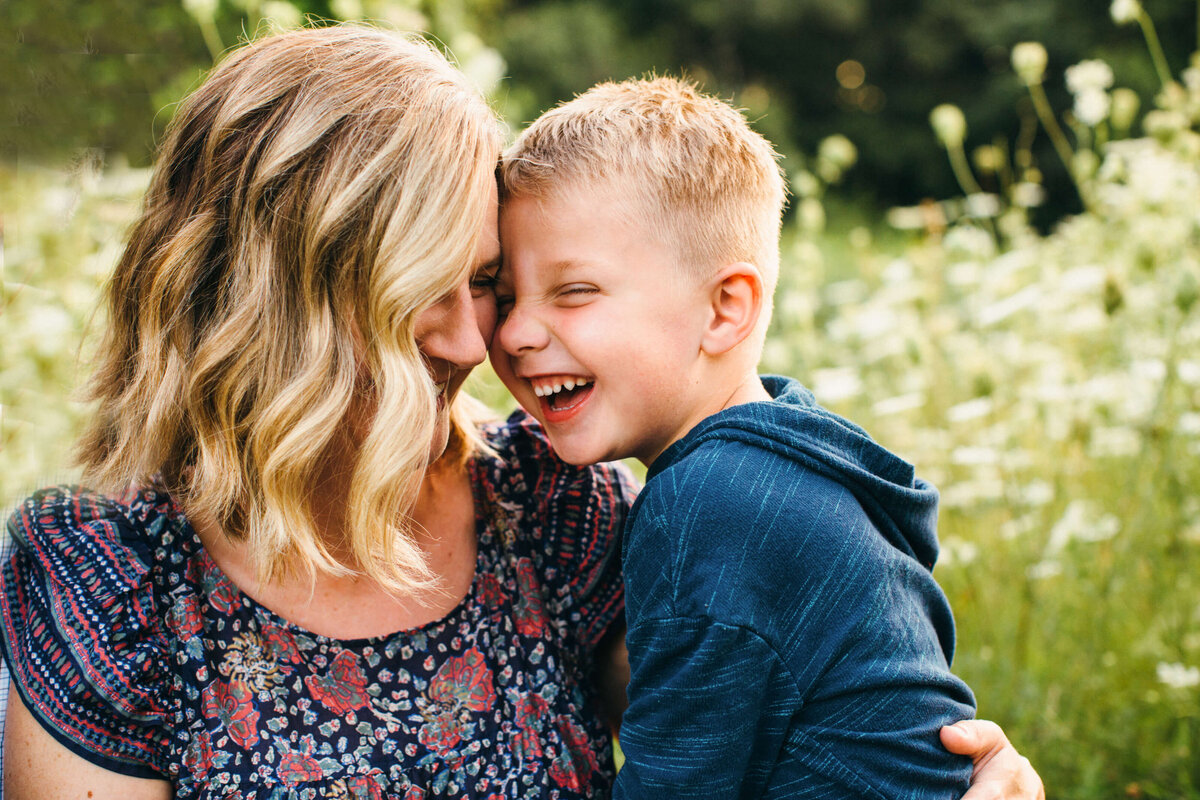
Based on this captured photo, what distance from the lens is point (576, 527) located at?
1.67 m

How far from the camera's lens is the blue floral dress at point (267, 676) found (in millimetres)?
1270

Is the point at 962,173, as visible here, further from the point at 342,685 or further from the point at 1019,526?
the point at 342,685

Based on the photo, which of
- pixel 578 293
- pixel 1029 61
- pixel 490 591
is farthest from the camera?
pixel 1029 61

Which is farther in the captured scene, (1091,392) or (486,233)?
(1091,392)

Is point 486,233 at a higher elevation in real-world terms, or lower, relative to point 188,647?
higher

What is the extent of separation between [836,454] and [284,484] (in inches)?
29.8

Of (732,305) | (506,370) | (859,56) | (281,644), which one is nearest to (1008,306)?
(732,305)

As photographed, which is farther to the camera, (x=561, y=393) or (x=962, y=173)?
(x=962, y=173)

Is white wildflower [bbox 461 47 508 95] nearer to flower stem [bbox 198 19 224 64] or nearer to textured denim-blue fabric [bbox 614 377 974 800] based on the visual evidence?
flower stem [bbox 198 19 224 64]

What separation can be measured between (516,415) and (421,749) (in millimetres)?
641

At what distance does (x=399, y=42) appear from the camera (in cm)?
148

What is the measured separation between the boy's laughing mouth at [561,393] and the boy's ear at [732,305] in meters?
0.19

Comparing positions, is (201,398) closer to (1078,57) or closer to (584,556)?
(584,556)

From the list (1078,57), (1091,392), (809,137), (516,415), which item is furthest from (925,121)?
(516,415)
